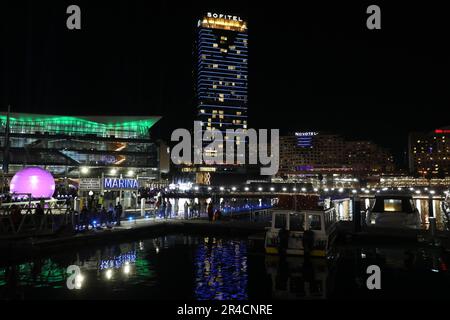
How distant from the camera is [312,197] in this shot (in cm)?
2162

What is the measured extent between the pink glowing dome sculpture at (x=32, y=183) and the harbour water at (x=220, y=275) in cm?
493

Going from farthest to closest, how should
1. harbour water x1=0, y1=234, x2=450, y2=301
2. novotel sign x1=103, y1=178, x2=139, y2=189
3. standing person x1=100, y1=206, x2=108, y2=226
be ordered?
novotel sign x1=103, y1=178, x2=139, y2=189
standing person x1=100, y1=206, x2=108, y2=226
harbour water x1=0, y1=234, x2=450, y2=301

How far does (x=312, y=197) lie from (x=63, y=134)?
66.1 meters

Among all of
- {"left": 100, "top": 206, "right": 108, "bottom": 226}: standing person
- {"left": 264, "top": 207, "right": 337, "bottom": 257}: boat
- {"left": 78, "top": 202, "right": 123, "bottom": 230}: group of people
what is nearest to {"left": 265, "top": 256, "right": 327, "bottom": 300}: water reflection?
{"left": 264, "top": 207, "right": 337, "bottom": 257}: boat

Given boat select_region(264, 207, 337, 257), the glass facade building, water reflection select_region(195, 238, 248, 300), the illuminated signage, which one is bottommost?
water reflection select_region(195, 238, 248, 300)

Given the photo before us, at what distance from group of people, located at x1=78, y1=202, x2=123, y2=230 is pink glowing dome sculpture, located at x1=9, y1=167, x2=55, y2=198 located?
347 cm

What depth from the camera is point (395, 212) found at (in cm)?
2861

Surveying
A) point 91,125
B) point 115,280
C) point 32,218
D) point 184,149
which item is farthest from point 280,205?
point 184,149

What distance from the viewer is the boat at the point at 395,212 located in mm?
27766

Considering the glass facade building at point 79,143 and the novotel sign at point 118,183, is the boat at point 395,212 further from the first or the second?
the glass facade building at point 79,143

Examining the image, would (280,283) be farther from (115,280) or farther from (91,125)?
(91,125)

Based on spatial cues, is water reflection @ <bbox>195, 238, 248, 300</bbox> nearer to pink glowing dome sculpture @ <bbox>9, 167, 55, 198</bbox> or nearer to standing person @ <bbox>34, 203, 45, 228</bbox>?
standing person @ <bbox>34, 203, 45, 228</bbox>

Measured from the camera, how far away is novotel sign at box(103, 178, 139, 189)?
30667 mm

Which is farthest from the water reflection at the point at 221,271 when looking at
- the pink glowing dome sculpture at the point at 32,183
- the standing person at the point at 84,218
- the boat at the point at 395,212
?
the pink glowing dome sculpture at the point at 32,183
